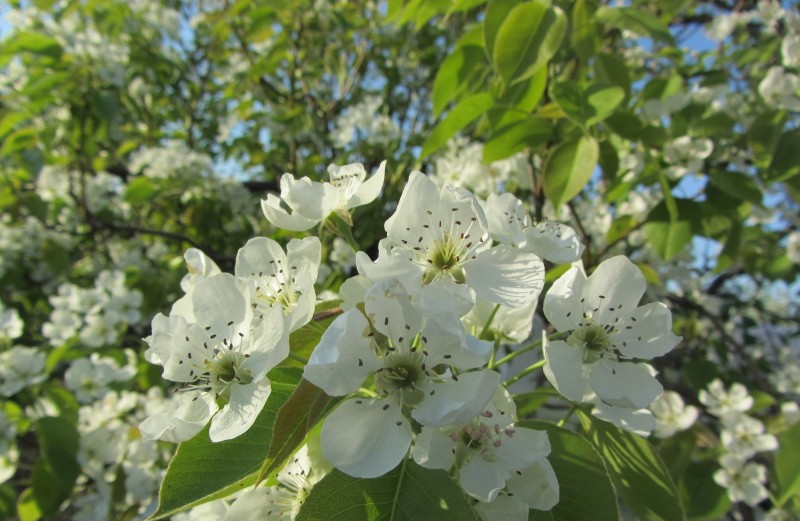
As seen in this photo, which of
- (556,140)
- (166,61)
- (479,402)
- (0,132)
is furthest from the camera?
(166,61)

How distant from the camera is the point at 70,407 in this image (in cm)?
251

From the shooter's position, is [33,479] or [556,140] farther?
[33,479]

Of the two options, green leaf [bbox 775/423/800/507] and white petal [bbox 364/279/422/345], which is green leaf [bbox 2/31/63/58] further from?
green leaf [bbox 775/423/800/507]

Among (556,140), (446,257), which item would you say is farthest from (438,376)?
(556,140)

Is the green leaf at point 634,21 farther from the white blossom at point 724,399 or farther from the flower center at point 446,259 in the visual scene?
the white blossom at point 724,399

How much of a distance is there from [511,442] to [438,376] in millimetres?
169

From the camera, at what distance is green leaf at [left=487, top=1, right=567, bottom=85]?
155 centimetres

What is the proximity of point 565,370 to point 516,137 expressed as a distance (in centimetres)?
107

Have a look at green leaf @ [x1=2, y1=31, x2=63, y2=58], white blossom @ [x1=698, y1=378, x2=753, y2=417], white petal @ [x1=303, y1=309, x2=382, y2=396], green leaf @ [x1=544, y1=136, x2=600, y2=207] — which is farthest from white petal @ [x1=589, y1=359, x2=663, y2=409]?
green leaf @ [x1=2, y1=31, x2=63, y2=58]

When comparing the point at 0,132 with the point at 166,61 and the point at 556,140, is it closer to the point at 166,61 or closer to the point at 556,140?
the point at 166,61

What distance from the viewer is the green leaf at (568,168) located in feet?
5.53

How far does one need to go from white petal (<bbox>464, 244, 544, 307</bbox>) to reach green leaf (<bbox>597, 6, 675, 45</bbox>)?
3.96 ft

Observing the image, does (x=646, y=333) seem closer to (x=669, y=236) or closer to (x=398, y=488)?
(x=398, y=488)

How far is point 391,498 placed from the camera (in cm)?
86
